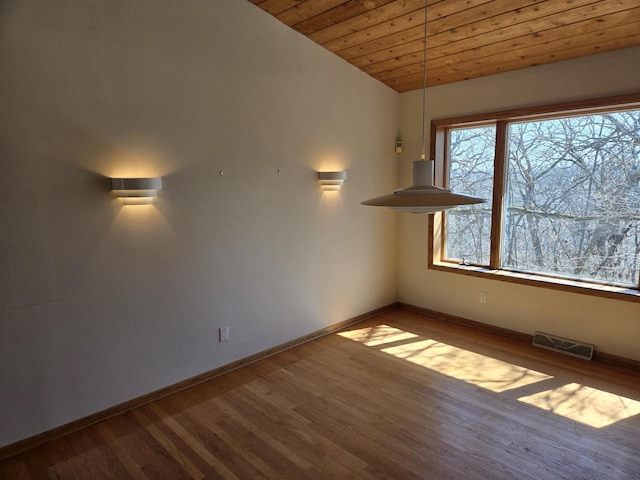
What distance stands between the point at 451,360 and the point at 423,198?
2367 mm

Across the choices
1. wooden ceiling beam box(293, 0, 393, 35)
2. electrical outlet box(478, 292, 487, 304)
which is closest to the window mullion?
electrical outlet box(478, 292, 487, 304)

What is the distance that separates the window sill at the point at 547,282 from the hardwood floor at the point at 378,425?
610mm

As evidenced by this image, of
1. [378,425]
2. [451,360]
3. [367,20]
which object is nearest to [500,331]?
[451,360]

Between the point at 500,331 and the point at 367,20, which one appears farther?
the point at 500,331

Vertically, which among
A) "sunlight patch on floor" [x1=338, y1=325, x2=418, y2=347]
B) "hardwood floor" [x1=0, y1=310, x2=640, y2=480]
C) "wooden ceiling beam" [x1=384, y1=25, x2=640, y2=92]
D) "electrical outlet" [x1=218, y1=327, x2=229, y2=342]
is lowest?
"hardwood floor" [x1=0, y1=310, x2=640, y2=480]

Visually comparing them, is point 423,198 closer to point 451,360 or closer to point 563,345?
point 451,360

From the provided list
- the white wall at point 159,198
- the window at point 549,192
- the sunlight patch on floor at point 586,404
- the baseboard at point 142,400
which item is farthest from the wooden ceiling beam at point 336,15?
the sunlight patch on floor at point 586,404

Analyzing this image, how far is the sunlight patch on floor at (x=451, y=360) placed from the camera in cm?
310

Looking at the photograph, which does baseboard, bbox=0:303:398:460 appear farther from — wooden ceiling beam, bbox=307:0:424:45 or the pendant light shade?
wooden ceiling beam, bbox=307:0:424:45

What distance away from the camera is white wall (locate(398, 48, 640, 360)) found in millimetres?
3203

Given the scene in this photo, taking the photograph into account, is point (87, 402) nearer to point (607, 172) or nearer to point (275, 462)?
→ point (275, 462)

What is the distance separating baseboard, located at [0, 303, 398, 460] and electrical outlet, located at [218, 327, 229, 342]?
0.23 meters

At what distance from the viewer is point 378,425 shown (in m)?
2.53

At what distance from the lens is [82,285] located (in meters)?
2.48
